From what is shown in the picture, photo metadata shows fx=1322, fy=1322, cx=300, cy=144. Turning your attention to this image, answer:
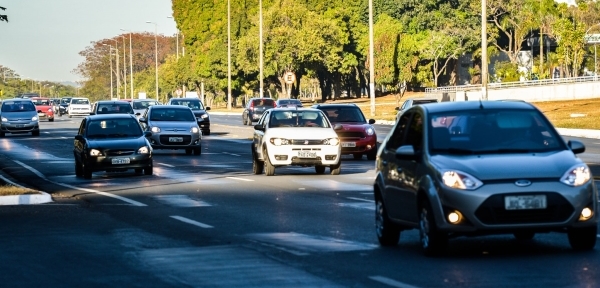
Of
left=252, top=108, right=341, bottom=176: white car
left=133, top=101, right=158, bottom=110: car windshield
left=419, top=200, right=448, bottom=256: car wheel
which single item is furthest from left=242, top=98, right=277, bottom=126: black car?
left=419, top=200, right=448, bottom=256: car wheel

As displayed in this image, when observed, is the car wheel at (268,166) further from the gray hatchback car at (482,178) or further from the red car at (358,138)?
the gray hatchback car at (482,178)

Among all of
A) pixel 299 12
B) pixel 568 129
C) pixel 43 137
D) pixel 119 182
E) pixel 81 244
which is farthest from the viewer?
pixel 299 12

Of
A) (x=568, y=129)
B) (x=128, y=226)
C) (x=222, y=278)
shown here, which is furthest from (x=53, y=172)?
(x=568, y=129)

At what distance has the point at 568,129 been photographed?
5275 centimetres

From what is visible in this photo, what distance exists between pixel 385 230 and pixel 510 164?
216cm

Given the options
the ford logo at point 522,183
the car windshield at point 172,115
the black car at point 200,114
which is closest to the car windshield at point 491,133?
the ford logo at point 522,183

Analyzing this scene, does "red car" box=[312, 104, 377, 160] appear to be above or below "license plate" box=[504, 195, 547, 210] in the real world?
below

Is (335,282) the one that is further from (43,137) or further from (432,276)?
(43,137)

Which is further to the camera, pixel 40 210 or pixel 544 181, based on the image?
pixel 40 210

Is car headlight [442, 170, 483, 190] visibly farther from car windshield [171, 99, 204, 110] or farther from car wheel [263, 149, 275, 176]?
car windshield [171, 99, 204, 110]

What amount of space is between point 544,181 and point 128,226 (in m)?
7.12

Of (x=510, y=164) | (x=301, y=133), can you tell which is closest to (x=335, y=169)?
(x=301, y=133)

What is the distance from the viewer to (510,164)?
1248 centimetres

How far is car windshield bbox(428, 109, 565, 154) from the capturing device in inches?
516
